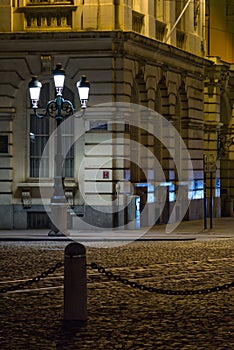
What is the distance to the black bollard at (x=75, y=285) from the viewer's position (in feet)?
47.5

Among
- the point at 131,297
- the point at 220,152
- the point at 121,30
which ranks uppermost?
the point at 121,30

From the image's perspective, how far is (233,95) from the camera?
176ft

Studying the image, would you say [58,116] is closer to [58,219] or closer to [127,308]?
[58,219]

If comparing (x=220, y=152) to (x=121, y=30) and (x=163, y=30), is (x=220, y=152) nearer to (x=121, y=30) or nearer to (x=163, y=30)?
(x=163, y=30)

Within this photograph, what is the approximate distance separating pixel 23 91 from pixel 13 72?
2.32 feet

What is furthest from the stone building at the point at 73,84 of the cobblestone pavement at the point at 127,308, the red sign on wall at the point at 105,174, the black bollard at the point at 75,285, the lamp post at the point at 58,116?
the black bollard at the point at 75,285

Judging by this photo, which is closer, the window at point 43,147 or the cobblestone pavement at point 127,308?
the cobblestone pavement at point 127,308

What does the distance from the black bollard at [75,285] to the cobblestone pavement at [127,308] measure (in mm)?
223

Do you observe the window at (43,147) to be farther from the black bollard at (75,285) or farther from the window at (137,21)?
the black bollard at (75,285)

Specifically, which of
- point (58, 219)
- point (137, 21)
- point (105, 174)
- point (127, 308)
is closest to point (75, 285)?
point (127, 308)

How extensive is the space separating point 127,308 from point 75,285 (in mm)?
1973

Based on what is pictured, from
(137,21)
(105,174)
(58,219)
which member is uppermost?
(137,21)

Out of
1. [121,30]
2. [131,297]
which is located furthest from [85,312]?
[121,30]

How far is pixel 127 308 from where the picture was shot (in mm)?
16234
